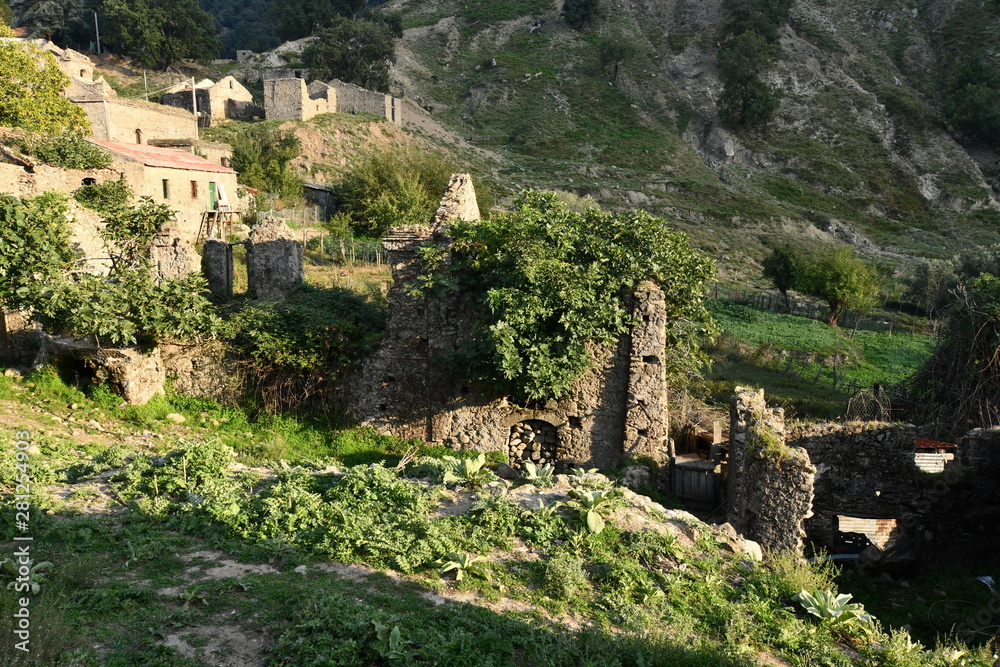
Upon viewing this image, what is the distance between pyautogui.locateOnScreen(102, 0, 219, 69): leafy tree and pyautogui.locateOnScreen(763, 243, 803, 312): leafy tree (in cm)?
5506

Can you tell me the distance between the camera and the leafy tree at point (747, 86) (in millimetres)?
71000

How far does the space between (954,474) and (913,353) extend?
18.4 m

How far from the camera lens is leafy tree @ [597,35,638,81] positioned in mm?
76250

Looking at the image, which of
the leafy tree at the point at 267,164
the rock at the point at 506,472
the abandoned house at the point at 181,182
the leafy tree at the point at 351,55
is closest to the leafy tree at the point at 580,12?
the leafy tree at the point at 351,55

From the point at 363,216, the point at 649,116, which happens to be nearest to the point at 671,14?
the point at 649,116

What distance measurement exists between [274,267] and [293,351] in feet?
15.0

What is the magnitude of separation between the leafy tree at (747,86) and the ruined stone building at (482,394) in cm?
6786

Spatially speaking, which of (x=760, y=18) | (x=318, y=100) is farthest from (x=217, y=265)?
(x=760, y=18)

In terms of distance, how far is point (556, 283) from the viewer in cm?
1207

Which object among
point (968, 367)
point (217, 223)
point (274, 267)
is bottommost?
point (968, 367)

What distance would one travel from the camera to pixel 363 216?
34281mm

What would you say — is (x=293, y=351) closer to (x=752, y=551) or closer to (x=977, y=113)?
(x=752, y=551)

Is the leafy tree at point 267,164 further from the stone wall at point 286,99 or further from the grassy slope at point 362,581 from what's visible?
the grassy slope at point 362,581

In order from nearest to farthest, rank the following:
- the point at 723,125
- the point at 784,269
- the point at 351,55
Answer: the point at 784,269 → the point at 351,55 → the point at 723,125
